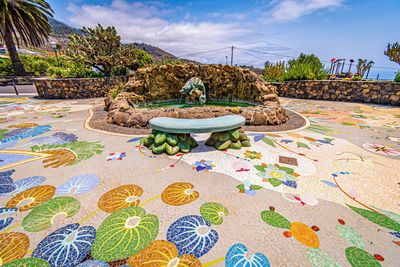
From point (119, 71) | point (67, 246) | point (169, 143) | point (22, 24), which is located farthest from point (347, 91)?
point (22, 24)

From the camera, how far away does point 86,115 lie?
24.2ft

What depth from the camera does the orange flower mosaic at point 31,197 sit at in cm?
231

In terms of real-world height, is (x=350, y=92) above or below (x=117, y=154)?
above

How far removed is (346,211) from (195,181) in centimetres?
213

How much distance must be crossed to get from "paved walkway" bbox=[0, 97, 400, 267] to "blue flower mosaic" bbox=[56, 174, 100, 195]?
16mm

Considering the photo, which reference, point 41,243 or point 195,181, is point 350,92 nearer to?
point 195,181

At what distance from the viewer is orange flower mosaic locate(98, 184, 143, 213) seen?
230cm

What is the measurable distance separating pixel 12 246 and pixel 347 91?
15038 mm

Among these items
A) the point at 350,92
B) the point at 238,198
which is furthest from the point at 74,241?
the point at 350,92

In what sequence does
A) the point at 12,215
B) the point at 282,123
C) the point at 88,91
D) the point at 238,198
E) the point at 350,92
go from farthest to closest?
the point at 88,91
the point at 350,92
the point at 282,123
the point at 238,198
the point at 12,215

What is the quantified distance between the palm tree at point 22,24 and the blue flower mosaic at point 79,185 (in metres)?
16.7

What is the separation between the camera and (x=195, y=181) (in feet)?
9.40

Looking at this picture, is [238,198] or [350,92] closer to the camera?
[238,198]

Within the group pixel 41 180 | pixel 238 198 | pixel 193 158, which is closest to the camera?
pixel 238 198
